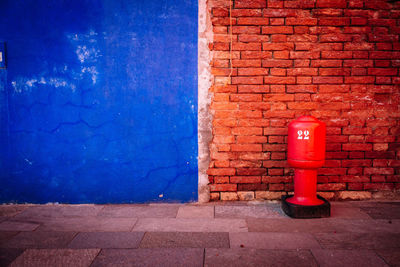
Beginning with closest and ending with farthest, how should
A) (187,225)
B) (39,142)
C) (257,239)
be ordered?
1. (257,239)
2. (187,225)
3. (39,142)

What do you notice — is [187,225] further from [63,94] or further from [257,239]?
[63,94]

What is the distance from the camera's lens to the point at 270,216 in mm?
3273

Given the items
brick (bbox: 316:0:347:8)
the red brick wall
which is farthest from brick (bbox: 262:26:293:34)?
brick (bbox: 316:0:347:8)

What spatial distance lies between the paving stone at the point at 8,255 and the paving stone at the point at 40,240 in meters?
0.08

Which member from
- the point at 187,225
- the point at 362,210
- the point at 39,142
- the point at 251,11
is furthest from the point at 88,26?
the point at 362,210

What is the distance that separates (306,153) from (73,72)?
3.47 metres

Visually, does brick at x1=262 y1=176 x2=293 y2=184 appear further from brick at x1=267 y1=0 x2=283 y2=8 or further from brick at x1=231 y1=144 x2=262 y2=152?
brick at x1=267 y1=0 x2=283 y2=8

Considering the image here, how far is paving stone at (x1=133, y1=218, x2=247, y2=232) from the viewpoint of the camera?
9.63ft

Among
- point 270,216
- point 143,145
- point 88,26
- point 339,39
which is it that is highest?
point 88,26

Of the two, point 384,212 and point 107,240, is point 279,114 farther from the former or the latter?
point 107,240

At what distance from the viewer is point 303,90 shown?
144 inches

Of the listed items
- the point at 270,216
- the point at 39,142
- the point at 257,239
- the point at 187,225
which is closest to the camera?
the point at 257,239

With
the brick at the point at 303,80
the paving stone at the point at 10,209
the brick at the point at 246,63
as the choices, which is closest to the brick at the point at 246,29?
the brick at the point at 246,63

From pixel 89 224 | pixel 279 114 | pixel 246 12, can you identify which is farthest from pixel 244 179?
pixel 246 12
